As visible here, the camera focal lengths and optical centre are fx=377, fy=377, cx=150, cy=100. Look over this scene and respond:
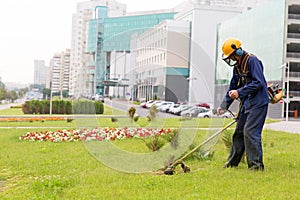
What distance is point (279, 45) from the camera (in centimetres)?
3769

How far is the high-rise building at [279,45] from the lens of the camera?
1460 inches

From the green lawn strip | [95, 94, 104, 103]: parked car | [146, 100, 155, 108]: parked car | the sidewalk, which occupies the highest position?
[95, 94, 104, 103]: parked car

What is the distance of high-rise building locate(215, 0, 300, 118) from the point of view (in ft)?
122

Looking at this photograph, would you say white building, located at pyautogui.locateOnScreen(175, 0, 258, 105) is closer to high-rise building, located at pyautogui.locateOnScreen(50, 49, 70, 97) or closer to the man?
high-rise building, located at pyautogui.locateOnScreen(50, 49, 70, 97)

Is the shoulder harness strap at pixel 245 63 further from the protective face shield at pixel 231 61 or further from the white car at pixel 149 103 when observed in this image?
the white car at pixel 149 103

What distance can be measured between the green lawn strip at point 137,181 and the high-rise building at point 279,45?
→ 1163 inches

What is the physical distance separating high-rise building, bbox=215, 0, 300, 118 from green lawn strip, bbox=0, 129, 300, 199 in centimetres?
2955

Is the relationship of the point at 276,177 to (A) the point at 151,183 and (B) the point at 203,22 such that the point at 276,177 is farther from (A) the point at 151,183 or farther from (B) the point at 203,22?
(B) the point at 203,22

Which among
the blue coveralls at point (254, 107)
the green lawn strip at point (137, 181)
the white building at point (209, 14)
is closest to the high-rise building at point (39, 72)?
the white building at point (209, 14)

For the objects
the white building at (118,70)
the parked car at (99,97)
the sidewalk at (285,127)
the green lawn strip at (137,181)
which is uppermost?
the white building at (118,70)

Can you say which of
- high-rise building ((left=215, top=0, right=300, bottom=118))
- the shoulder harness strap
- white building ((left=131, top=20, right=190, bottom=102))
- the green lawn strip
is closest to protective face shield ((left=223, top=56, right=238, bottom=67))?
the shoulder harness strap

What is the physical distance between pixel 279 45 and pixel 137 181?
35.6m

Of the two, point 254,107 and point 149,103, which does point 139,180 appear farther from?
point 149,103

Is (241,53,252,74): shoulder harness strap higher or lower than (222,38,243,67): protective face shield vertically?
lower
